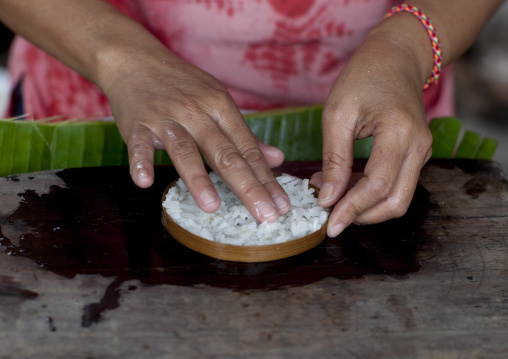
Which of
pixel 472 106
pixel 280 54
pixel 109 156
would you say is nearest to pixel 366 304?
pixel 109 156

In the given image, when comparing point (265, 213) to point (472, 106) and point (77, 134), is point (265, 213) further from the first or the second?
point (472, 106)

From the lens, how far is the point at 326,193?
4.16 ft

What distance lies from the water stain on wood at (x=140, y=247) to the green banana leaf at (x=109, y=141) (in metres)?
0.14

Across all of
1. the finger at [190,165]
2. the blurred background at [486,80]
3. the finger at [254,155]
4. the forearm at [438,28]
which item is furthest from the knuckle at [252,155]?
the blurred background at [486,80]

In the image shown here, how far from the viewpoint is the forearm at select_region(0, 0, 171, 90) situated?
4.64 ft

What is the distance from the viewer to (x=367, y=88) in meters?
1.35

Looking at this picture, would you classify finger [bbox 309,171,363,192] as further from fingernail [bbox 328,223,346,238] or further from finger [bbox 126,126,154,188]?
finger [bbox 126,126,154,188]

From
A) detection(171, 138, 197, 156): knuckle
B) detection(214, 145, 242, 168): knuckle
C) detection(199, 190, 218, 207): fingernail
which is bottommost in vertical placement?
detection(199, 190, 218, 207): fingernail

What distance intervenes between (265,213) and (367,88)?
40 centimetres

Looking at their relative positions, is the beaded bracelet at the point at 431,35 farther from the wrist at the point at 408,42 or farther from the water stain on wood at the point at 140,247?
the water stain on wood at the point at 140,247

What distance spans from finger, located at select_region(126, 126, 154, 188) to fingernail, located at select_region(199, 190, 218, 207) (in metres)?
0.10

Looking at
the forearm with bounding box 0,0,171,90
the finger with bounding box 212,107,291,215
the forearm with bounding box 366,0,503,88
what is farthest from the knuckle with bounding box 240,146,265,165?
the forearm with bounding box 366,0,503,88

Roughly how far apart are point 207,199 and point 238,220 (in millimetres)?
112

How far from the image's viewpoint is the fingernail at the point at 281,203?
1.21 meters
